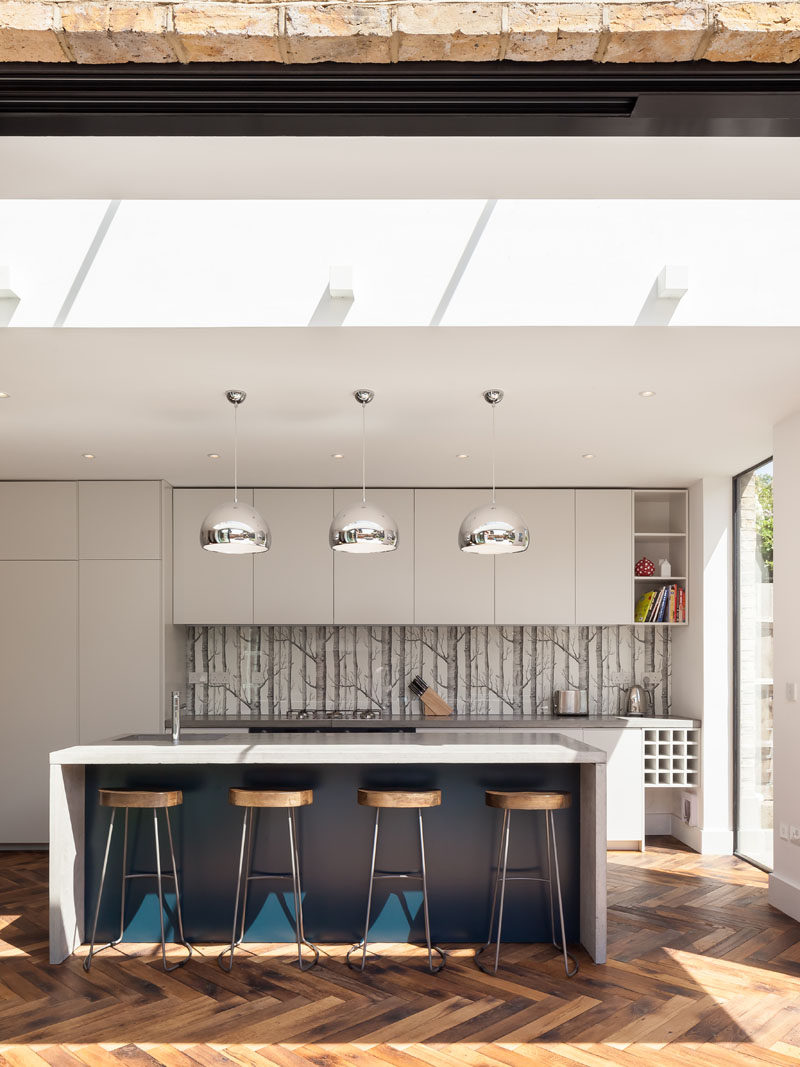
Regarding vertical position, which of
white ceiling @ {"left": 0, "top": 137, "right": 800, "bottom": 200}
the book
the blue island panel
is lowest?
the blue island panel

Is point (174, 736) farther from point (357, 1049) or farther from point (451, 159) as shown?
point (451, 159)

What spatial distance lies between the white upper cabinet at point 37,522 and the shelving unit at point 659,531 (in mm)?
4109

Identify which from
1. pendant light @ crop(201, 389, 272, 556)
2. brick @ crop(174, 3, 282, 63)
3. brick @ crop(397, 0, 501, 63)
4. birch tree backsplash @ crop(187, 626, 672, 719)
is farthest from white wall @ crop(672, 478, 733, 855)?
brick @ crop(174, 3, 282, 63)

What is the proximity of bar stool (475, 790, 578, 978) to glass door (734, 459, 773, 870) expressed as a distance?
2188 mm

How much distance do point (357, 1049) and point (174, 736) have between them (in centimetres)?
184

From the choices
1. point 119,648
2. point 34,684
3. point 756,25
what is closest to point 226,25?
point 756,25

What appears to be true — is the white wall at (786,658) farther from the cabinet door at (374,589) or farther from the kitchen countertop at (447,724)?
the cabinet door at (374,589)

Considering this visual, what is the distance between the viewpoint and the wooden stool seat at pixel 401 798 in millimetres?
3924

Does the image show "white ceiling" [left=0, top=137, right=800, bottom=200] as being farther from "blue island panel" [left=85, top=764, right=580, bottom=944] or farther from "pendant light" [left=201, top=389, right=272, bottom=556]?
"blue island panel" [left=85, top=764, right=580, bottom=944]

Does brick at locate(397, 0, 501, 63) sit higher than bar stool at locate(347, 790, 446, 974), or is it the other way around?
brick at locate(397, 0, 501, 63)

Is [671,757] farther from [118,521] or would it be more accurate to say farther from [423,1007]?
[118,521]

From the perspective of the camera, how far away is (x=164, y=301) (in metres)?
3.22

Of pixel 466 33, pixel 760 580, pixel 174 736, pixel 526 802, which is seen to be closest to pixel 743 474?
pixel 760 580

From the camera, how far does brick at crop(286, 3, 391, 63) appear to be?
1103mm
